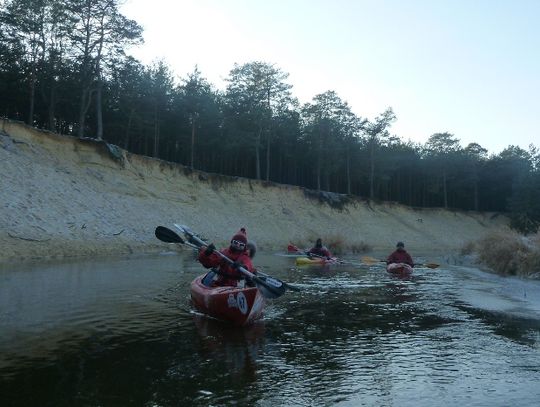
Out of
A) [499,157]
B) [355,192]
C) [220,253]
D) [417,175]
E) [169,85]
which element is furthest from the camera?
[499,157]

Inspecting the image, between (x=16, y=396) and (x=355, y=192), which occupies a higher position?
(x=355, y=192)

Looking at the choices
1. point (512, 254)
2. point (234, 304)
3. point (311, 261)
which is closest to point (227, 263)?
point (234, 304)

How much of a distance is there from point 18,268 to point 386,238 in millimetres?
35805

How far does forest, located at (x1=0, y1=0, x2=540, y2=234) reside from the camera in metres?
33.7

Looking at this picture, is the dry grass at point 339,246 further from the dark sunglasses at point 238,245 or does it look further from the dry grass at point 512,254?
the dark sunglasses at point 238,245

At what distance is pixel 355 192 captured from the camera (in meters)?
63.1

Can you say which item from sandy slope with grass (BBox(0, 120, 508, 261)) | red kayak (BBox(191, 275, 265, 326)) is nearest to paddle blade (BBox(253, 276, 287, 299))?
red kayak (BBox(191, 275, 265, 326))

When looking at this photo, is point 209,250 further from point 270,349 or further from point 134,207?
point 134,207

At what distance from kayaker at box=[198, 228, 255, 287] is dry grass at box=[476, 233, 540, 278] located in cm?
1226

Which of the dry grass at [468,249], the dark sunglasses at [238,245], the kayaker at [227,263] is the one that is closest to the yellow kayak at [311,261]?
the dry grass at [468,249]

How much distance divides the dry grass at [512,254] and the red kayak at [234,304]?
1272cm

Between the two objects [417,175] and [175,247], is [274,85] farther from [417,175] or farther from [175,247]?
[417,175]

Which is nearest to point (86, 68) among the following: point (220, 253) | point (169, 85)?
point (169, 85)

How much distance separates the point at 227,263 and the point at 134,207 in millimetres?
19790
